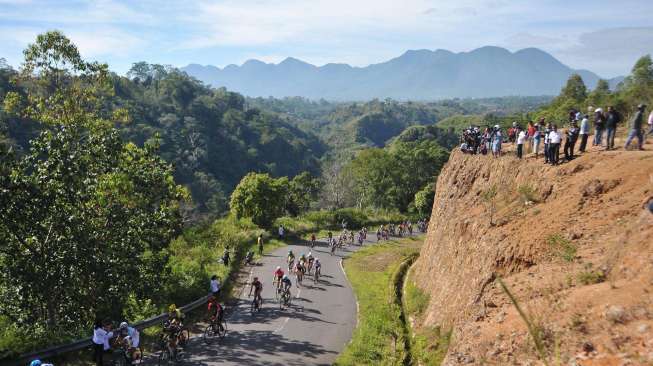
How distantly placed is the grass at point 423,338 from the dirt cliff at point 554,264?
1.62ft

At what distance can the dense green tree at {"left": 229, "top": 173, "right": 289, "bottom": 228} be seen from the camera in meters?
43.1

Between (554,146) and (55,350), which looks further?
(554,146)

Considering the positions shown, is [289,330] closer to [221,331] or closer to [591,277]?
[221,331]

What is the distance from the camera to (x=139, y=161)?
1959 centimetres

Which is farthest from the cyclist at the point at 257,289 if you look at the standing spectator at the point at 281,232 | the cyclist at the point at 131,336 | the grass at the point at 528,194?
the standing spectator at the point at 281,232

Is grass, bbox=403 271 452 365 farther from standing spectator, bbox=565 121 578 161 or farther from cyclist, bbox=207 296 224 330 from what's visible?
standing spectator, bbox=565 121 578 161

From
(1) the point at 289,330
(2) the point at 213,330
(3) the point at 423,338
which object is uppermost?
(3) the point at 423,338

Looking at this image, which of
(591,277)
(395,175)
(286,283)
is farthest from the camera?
(395,175)

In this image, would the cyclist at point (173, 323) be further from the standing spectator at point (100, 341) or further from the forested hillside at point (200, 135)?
the forested hillside at point (200, 135)

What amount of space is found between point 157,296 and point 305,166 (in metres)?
131

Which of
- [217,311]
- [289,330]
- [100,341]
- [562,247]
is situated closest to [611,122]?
[562,247]

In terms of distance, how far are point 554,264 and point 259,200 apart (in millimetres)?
32643

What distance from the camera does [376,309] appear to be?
23.1m

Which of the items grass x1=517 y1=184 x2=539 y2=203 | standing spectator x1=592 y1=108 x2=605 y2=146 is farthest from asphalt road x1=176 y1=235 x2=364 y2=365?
standing spectator x1=592 y1=108 x2=605 y2=146
